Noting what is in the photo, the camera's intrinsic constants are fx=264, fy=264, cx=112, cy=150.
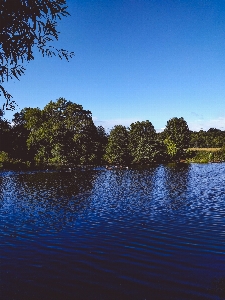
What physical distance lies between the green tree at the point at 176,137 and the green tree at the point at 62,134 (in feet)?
141

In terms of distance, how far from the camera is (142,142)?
4722 inches

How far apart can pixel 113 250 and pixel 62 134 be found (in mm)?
81589

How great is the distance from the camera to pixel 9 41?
12711 millimetres

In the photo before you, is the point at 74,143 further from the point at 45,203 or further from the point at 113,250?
the point at 113,250

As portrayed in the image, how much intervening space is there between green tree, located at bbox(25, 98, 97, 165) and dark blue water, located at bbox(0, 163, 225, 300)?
6409 cm

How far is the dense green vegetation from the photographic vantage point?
98250 mm

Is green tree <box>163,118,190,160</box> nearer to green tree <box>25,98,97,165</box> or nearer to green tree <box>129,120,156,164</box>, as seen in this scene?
green tree <box>129,120,156,164</box>

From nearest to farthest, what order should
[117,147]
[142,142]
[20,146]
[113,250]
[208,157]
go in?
[113,250] < [20,146] < [117,147] < [142,142] < [208,157]

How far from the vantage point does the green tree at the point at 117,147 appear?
115938 mm

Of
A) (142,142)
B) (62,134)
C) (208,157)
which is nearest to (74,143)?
(62,134)

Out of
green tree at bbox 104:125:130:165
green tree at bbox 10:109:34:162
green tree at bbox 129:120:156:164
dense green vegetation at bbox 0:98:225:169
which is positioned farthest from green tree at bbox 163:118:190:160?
green tree at bbox 10:109:34:162

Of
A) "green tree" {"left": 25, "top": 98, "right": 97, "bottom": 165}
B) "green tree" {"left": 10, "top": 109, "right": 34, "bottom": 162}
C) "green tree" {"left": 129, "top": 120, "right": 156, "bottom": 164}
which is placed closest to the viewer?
"green tree" {"left": 25, "top": 98, "right": 97, "bottom": 165}

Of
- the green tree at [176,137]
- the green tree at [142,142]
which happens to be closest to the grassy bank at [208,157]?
the green tree at [176,137]

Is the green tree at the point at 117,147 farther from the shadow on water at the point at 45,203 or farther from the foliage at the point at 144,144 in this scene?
the shadow on water at the point at 45,203
